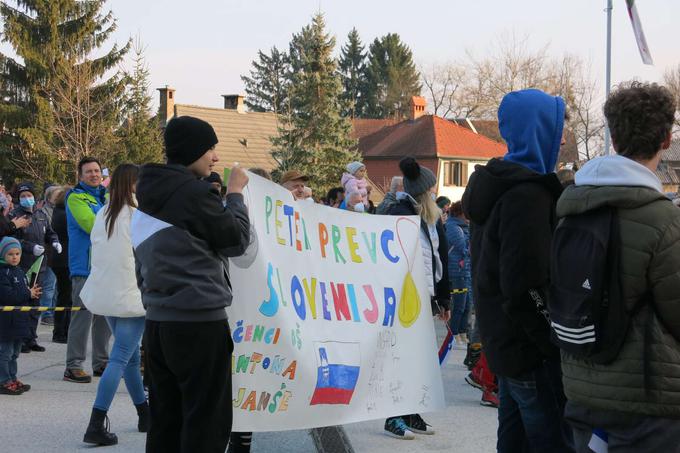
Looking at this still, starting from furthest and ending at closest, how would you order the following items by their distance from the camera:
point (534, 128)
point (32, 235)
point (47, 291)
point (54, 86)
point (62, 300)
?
1. point (54, 86)
2. point (47, 291)
3. point (62, 300)
4. point (32, 235)
5. point (534, 128)

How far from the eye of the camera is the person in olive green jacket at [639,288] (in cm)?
291

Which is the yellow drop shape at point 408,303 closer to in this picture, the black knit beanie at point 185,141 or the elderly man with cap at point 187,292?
the elderly man with cap at point 187,292

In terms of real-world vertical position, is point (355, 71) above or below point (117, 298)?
above

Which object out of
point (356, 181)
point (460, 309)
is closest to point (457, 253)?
point (460, 309)

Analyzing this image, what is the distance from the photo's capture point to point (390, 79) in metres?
101

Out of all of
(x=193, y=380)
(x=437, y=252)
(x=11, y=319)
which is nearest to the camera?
(x=193, y=380)

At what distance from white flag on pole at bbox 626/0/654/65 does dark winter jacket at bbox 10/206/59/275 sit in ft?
48.9

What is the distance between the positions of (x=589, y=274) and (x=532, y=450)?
1232mm

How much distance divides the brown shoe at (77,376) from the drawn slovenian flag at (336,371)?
3.67 metres

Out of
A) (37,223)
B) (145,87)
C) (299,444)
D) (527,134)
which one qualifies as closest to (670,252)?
(527,134)

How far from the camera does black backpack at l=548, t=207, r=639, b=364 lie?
9.71 ft

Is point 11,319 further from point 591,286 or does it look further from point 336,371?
point 591,286

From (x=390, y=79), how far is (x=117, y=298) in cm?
9628

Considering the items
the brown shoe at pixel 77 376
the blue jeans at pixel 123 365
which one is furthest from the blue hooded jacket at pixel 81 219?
the blue jeans at pixel 123 365
